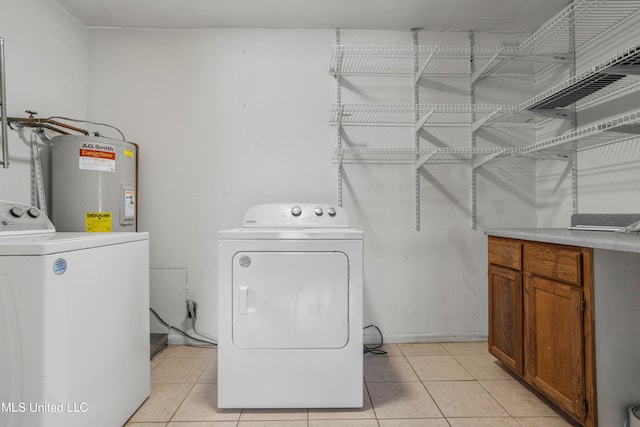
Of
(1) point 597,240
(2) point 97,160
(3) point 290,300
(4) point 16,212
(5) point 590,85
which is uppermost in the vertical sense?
(5) point 590,85

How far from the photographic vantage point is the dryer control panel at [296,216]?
2.17 metres

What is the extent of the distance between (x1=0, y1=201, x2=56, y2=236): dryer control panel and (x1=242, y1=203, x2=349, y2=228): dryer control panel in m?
1.04

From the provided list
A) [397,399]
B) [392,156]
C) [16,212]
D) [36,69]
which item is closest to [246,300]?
[397,399]

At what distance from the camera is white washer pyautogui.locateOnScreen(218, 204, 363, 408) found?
1585 mm

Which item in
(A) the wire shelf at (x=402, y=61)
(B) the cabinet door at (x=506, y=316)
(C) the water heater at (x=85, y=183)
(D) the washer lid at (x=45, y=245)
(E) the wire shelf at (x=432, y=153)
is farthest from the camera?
(A) the wire shelf at (x=402, y=61)

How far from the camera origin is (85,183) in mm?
1984

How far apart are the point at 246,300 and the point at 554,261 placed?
1436 mm

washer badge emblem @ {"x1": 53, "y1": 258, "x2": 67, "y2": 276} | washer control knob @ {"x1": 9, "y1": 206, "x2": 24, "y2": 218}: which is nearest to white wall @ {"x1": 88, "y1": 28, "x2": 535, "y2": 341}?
washer control knob @ {"x1": 9, "y1": 206, "x2": 24, "y2": 218}

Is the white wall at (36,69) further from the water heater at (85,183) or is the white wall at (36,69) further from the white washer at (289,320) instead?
the white washer at (289,320)

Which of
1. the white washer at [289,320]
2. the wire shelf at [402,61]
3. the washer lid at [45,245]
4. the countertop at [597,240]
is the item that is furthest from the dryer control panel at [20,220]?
the countertop at [597,240]

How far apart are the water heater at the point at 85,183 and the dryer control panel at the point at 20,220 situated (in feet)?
1.31

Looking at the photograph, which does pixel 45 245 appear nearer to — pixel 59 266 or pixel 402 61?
pixel 59 266

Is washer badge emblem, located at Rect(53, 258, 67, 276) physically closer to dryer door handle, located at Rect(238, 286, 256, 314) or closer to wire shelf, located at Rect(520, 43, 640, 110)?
dryer door handle, located at Rect(238, 286, 256, 314)

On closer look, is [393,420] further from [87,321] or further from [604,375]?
[87,321]
